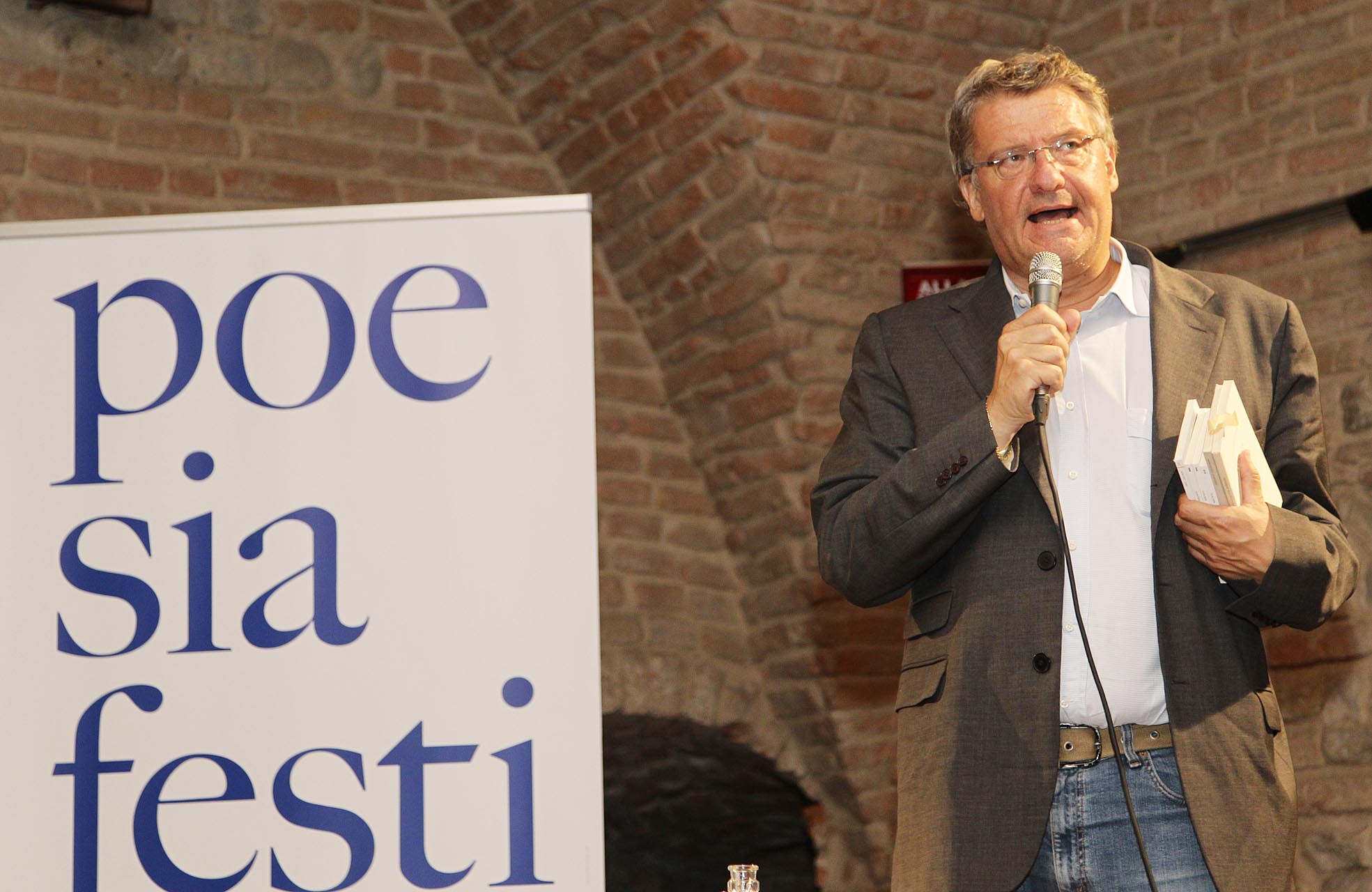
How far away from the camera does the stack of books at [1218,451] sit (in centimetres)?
196

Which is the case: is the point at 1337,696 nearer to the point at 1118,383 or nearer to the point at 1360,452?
the point at 1360,452

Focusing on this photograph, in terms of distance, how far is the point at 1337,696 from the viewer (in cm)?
411

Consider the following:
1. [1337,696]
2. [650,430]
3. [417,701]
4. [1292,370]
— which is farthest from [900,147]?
[417,701]

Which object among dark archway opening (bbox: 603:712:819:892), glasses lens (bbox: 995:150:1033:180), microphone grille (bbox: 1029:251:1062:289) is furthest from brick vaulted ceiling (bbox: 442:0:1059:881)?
microphone grille (bbox: 1029:251:1062:289)

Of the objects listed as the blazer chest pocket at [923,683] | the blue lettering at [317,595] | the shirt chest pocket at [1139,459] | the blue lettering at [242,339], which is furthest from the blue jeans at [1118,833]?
the blue lettering at [242,339]

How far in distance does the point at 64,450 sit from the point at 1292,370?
178 centimetres

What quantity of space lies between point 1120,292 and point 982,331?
0.66ft

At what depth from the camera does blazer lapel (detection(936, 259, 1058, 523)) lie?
2145 mm

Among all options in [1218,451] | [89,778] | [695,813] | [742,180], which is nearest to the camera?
[1218,451]

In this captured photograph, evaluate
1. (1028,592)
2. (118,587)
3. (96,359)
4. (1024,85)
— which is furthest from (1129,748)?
(96,359)

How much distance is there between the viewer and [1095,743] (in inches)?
79.3

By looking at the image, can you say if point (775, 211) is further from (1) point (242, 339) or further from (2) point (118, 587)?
(2) point (118, 587)

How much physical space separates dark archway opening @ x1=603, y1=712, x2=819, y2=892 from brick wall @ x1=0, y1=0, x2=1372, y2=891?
194 mm

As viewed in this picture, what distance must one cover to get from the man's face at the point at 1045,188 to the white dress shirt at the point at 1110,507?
0.09 m
